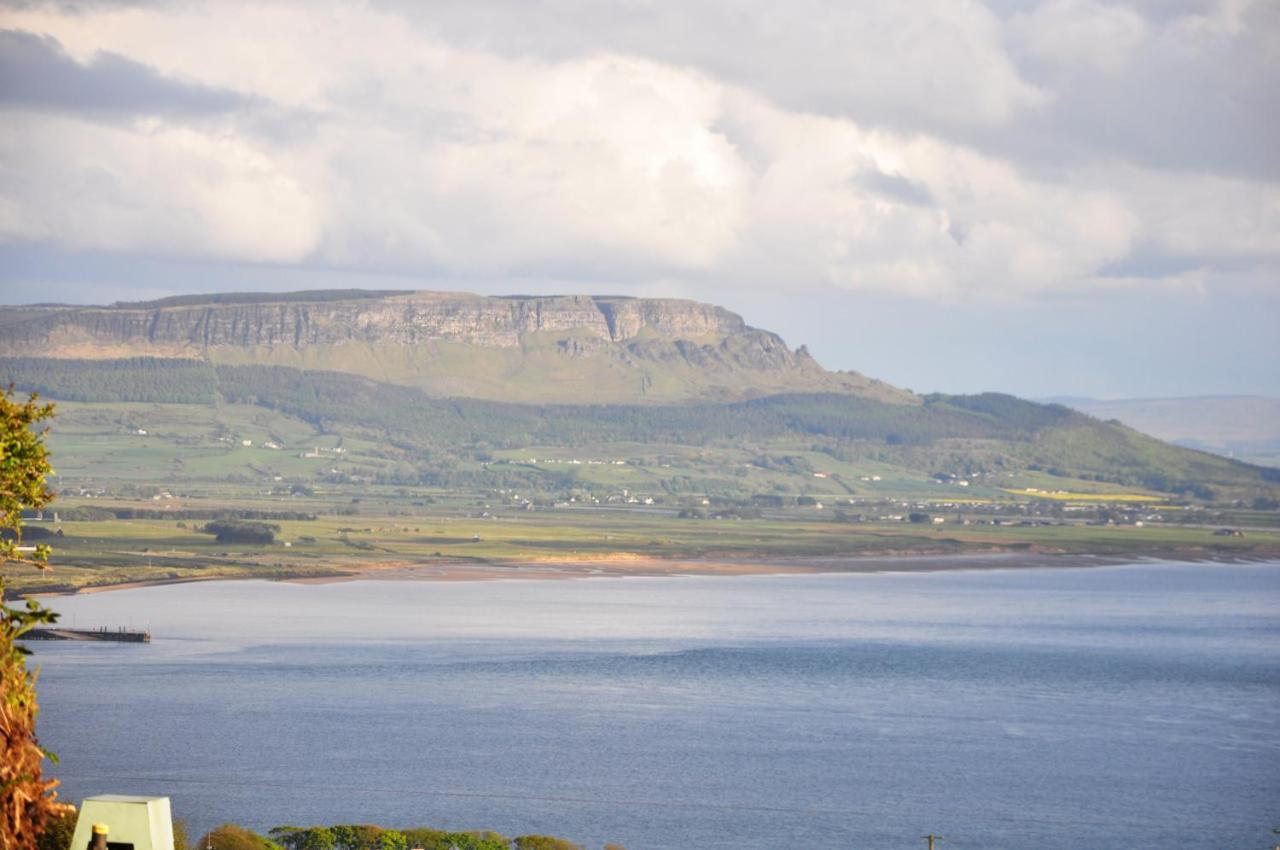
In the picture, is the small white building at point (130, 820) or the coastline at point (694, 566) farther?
the coastline at point (694, 566)

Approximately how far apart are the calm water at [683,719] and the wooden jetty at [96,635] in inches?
54.9

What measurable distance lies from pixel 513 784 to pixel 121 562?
81.5 m

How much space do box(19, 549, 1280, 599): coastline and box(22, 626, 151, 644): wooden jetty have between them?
15.6 metres

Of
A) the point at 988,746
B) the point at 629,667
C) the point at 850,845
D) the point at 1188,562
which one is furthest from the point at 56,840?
the point at 1188,562

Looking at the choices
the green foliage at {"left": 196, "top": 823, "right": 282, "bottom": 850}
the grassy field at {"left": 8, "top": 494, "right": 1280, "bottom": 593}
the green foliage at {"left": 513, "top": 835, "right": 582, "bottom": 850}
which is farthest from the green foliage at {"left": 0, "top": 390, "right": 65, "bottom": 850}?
the grassy field at {"left": 8, "top": 494, "right": 1280, "bottom": 593}

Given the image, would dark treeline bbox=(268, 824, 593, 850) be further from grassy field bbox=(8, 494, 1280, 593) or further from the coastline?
the coastline

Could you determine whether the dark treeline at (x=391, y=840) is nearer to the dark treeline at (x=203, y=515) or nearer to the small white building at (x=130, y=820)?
the small white building at (x=130, y=820)

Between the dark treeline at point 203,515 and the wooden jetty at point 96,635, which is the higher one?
the dark treeline at point 203,515

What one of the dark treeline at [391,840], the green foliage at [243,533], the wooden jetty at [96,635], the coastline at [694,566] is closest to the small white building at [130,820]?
the dark treeline at [391,840]

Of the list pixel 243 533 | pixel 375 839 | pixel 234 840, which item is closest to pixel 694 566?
pixel 243 533

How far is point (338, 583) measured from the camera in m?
133

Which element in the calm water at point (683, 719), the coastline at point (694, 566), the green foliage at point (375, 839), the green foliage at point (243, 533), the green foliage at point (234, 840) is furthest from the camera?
the green foliage at point (243, 533)

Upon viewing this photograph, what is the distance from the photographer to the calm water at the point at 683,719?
52906 millimetres

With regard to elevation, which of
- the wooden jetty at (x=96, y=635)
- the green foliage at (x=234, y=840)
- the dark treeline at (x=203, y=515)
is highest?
the dark treeline at (x=203, y=515)
